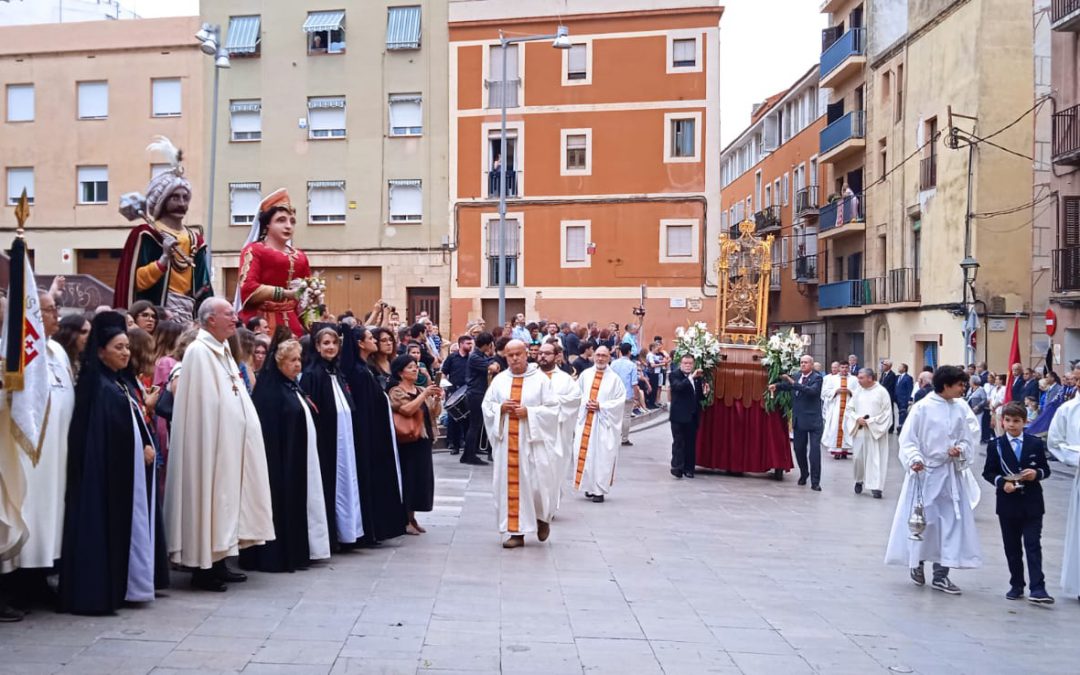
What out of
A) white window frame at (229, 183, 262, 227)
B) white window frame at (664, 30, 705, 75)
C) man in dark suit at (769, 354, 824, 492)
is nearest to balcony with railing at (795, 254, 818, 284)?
white window frame at (664, 30, 705, 75)

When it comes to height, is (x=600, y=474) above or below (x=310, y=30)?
Result: below

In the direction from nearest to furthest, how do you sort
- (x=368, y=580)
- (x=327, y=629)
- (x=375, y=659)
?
(x=375, y=659) → (x=327, y=629) → (x=368, y=580)

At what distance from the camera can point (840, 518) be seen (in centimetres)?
1336

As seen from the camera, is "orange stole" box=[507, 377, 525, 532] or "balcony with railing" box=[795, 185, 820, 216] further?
"balcony with railing" box=[795, 185, 820, 216]

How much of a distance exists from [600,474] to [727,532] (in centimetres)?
244

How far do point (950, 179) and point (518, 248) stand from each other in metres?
13.2

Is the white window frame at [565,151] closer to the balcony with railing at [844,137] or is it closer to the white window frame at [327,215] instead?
the white window frame at [327,215]

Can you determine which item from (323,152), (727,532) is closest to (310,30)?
(323,152)

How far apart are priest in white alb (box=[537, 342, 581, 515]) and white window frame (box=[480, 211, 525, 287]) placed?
24339 millimetres

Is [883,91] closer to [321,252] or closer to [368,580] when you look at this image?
[321,252]

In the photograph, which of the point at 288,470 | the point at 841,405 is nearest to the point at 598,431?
the point at 288,470

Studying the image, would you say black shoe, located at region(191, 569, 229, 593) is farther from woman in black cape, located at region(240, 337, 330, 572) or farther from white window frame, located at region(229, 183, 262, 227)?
white window frame, located at region(229, 183, 262, 227)

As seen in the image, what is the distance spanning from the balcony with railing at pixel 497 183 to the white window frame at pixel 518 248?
24.2 inches

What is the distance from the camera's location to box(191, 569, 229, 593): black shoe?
7531 millimetres
